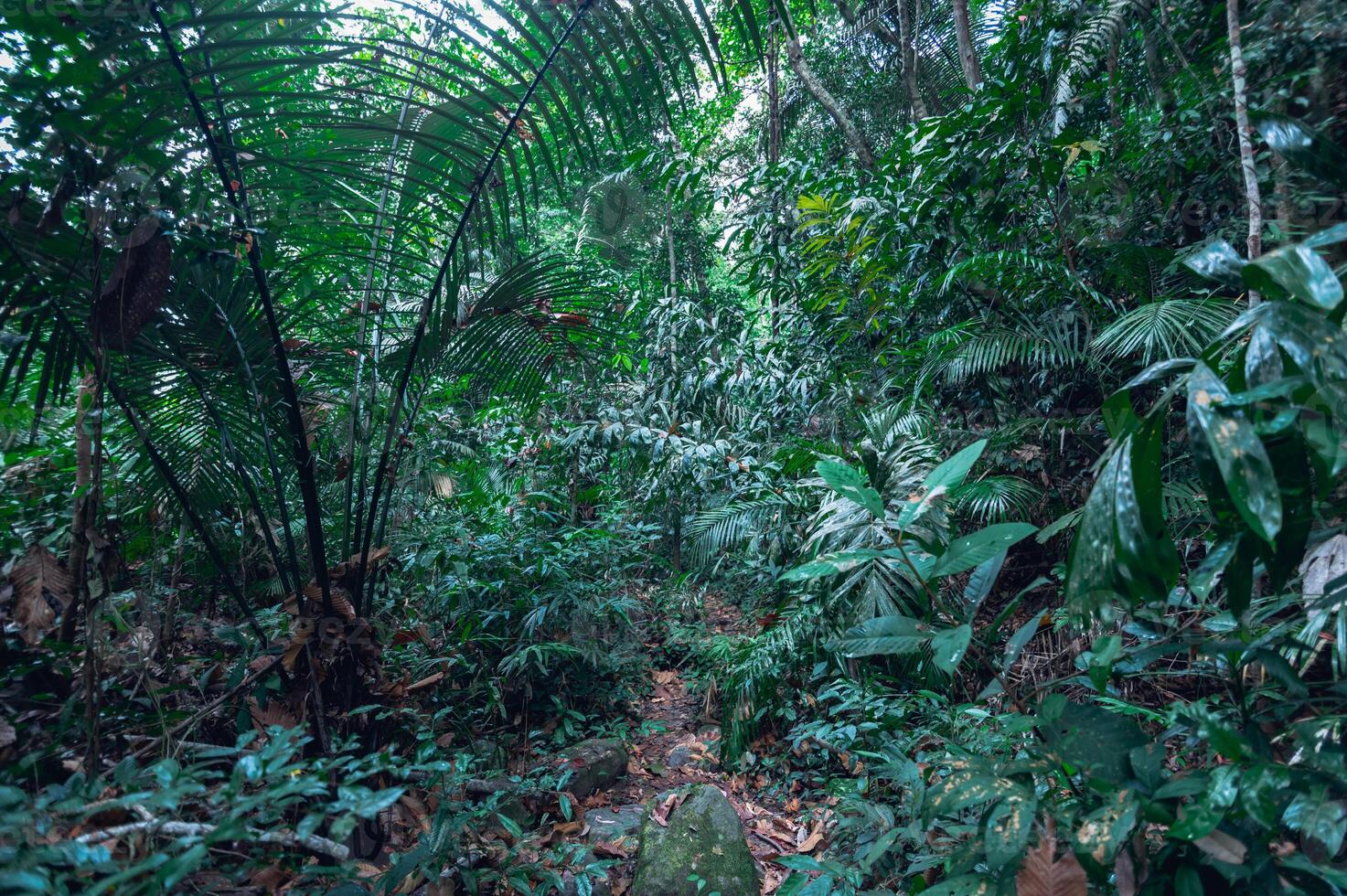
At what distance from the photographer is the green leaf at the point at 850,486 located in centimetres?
136

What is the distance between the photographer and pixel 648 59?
5.56ft

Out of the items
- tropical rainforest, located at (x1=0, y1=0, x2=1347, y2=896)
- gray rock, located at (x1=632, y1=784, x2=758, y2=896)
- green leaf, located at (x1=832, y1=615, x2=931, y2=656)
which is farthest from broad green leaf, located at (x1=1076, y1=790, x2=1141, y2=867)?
gray rock, located at (x1=632, y1=784, x2=758, y2=896)

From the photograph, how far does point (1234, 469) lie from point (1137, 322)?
2584 millimetres

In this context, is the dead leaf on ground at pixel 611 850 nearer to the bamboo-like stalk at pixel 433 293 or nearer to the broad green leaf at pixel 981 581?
the bamboo-like stalk at pixel 433 293

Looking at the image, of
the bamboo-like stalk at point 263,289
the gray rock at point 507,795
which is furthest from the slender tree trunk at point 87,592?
the gray rock at point 507,795

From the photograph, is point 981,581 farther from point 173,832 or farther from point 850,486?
point 173,832

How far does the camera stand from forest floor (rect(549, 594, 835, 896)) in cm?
240

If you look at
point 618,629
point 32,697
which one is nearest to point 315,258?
point 32,697

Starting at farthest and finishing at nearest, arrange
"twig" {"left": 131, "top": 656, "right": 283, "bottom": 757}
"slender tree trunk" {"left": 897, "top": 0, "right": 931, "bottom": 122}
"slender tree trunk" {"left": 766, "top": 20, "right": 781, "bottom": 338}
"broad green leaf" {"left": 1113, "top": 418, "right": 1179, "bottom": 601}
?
"slender tree trunk" {"left": 897, "top": 0, "right": 931, "bottom": 122}
"slender tree trunk" {"left": 766, "top": 20, "right": 781, "bottom": 338}
"twig" {"left": 131, "top": 656, "right": 283, "bottom": 757}
"broad green leaf" {"left": 1113, "top": 418, "right": 1179, "bottom": 601}

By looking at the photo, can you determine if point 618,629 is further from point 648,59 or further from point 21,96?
point 21,96

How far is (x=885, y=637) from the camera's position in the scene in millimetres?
1380

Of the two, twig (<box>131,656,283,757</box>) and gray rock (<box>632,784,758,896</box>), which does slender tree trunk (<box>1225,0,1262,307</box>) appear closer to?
gray rock (<box>632,784,758,896</box>)

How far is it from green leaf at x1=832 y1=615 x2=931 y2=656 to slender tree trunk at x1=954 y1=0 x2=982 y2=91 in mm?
4952

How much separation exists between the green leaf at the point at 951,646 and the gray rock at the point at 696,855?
1380mm
